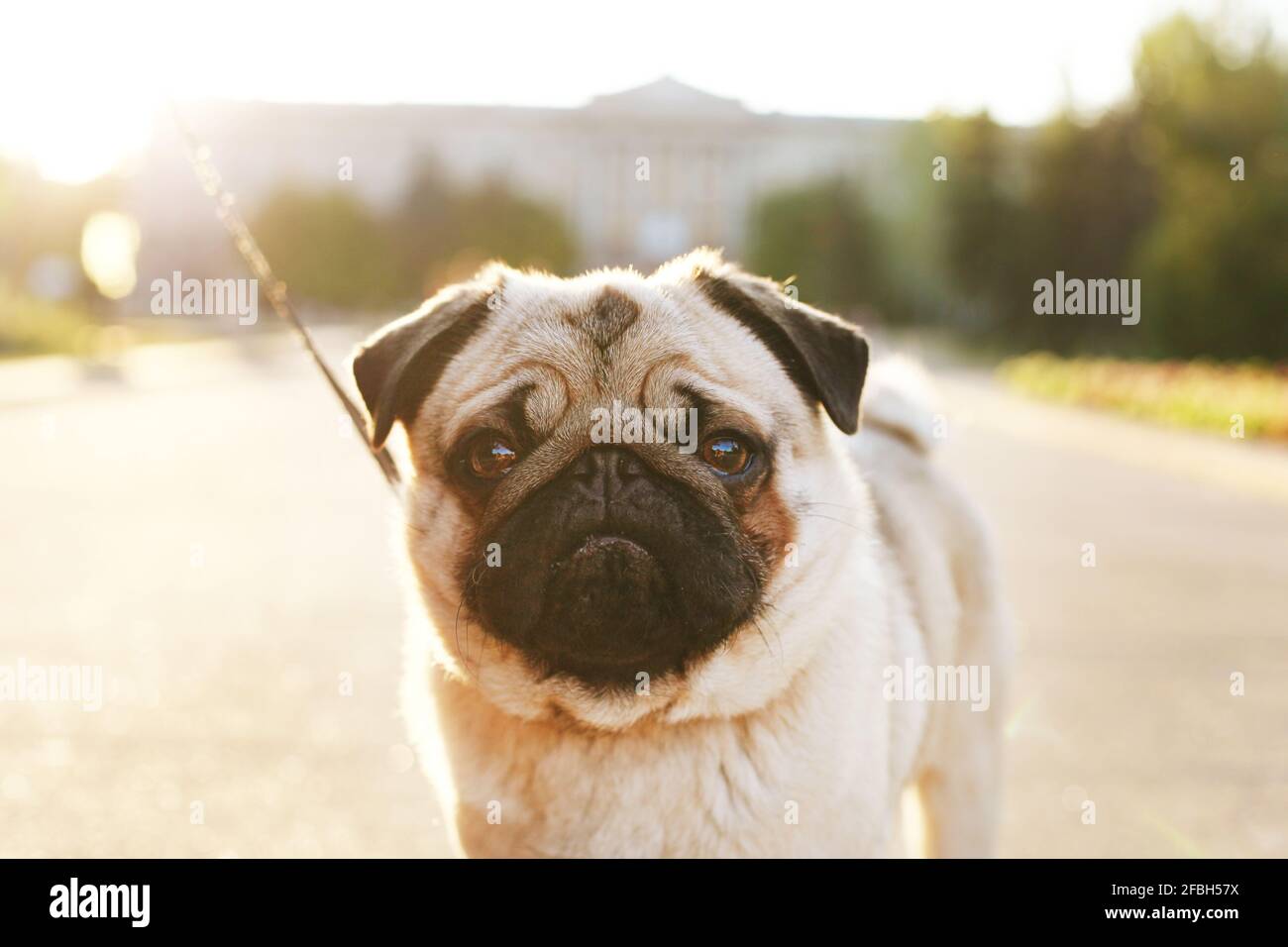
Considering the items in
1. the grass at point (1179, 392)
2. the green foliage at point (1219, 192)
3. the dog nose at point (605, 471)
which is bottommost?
the grass at point (1179, 392)

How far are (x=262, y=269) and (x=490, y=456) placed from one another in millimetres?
1182

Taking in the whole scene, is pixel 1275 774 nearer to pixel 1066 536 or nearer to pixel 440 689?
pixel 440 689

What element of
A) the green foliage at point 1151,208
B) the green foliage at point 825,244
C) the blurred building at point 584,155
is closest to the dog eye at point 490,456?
the green foliage at point 1151,208

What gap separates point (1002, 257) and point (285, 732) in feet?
127

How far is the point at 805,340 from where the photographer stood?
2.94 m

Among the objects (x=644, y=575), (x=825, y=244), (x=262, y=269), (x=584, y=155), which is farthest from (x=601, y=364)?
(x=584, y=155)

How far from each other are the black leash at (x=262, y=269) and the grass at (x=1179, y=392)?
509 inches

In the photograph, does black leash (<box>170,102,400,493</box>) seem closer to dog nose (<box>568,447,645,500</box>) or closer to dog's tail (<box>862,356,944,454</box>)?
dog nose (<box>568,447,645,500</box>)

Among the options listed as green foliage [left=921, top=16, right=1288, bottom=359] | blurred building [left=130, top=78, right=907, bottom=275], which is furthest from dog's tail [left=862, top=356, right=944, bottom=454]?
blurred building [left=130, top=78, right=907, bottom=275]

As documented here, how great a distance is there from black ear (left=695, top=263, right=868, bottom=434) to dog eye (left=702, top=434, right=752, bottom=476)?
0.22 meters

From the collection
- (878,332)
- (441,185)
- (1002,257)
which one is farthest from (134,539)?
(441,185)

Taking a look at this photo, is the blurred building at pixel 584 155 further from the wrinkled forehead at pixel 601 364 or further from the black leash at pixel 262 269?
the wrinkled forehead at pixel 601 364

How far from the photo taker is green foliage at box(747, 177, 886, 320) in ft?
186

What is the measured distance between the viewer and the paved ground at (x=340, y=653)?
14.2 feet
